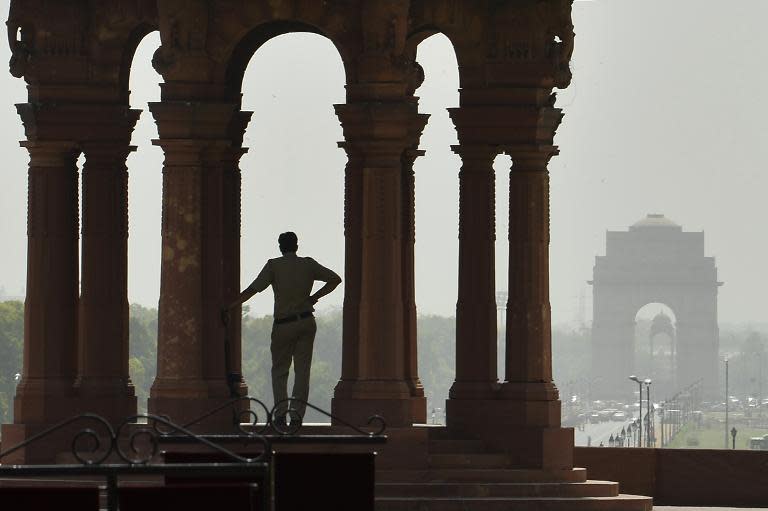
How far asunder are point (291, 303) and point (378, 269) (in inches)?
45.8

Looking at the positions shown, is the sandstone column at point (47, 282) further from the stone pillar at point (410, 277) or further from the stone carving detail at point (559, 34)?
the stone carving detail at point (559, 34)

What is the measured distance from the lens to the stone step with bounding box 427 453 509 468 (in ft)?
113

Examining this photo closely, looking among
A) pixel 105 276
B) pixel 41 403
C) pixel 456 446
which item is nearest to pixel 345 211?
pixel 456 446

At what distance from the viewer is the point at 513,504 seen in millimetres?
33031

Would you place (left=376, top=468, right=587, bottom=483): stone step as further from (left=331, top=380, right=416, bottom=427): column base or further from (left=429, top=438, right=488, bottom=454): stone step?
(left=429, top=438, right=488, bottom=454): stone step

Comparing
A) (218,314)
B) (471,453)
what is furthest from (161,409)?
(471,453)

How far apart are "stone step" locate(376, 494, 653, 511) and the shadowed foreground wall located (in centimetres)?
390

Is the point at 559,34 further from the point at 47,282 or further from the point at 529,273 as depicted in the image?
the point at 47,282

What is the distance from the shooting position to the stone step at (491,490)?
3312 centimetres

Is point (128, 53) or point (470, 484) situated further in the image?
point (128, 53)

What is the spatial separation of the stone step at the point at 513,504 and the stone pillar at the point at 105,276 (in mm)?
6000

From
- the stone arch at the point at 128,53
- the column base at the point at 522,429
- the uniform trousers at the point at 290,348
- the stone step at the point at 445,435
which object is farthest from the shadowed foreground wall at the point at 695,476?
the stone arch at the point at 128,53

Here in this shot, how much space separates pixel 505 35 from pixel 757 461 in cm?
676

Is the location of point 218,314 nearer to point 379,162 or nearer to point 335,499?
point 379,162
